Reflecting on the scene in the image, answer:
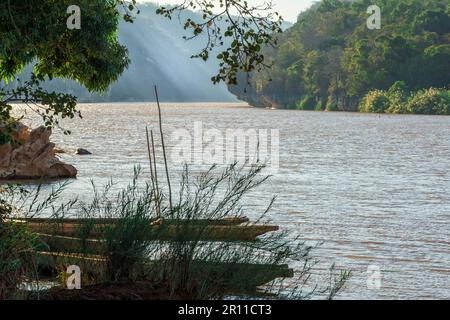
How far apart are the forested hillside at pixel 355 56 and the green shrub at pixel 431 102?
480 mm

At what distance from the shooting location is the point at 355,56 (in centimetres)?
13200

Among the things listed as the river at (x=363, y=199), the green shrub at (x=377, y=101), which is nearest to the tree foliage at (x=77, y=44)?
the river at (x=363, y=199)

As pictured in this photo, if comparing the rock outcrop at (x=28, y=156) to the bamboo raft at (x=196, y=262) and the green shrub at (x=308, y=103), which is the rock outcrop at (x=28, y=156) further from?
the green shrub at (x=308, y=103)

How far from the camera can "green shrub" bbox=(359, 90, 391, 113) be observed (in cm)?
12912

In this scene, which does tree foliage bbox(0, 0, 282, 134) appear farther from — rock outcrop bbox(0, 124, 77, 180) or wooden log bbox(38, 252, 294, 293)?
rock outcrop bbox(0, 124, 77, 180)

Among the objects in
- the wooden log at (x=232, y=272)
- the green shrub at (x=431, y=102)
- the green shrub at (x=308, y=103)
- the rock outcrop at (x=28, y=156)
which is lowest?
the green shrub at (x=308, y=103)

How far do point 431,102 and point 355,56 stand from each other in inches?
568

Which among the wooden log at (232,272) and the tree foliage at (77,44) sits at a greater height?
the tree foliage at (77,44)

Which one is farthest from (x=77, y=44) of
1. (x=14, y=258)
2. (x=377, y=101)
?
(x=377, y=101)

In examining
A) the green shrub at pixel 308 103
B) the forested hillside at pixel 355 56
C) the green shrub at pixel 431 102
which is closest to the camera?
the green shrub at pixel 431 102

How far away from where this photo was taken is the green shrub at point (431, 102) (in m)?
119

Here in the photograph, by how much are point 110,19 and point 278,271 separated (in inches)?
196
